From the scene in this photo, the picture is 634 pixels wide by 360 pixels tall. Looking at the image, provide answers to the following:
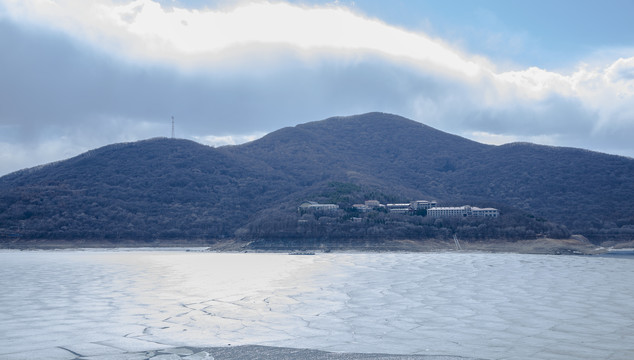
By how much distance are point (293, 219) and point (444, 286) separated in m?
81.0

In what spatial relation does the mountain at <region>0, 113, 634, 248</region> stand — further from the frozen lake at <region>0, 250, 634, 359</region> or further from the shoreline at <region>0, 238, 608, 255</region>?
the frozen lake at <region>0, 250, 634, 359</region>

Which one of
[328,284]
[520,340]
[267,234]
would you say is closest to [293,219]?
[267,234]

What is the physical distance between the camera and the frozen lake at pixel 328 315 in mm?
19953

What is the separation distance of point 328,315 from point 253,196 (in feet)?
478

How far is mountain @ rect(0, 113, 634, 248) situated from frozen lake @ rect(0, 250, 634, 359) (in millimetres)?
68896

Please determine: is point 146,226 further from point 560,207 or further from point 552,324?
point 552,324

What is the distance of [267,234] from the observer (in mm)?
115250

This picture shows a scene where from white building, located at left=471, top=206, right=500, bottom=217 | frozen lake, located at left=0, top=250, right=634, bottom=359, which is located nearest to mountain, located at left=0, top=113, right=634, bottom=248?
white building, located at left=471, top=206, right=500, bottom=217

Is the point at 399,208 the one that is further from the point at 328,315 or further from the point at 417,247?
the point at 328,315

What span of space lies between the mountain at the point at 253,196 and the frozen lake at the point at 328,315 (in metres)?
68.9

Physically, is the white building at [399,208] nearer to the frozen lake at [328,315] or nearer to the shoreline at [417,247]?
the shoreline at [417,247]

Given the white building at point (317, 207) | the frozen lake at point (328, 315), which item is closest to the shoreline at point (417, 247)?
the white building at point (317, 207)

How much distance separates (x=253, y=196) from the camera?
171000mm

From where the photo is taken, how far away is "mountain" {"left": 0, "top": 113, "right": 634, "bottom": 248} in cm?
12200
